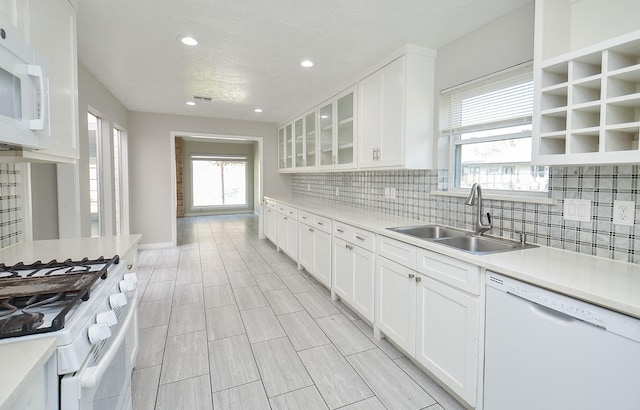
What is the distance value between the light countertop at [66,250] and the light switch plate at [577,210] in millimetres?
2500

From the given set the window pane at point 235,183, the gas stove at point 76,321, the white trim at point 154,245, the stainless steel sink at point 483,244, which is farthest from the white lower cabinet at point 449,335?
the window pane at point 235,183

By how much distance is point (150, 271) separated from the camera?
416 cm

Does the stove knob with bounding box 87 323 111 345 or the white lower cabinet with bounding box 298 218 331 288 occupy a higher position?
the stove knob with bounding box 87 323 111 345

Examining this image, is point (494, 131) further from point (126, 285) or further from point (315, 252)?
point (126, 285)

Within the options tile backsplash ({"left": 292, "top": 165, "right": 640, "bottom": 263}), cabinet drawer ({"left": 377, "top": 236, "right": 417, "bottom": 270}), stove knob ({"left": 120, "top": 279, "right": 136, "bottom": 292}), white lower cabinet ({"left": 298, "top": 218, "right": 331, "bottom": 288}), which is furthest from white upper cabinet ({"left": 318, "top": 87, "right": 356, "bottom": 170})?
stove knob ({"left": 120, "top": 279, "right": 136, "bottom": 292})

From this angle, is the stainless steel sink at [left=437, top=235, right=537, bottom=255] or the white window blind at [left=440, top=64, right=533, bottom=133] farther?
the white window blind at [left=440, top=64, right=533, bottom=133]

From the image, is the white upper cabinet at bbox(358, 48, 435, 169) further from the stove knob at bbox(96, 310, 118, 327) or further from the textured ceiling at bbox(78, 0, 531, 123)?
the stove knob at bbox(96, 310, 118, 327)

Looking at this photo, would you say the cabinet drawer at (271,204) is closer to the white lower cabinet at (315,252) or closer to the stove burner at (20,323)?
the white lower cabinet at (315,252)

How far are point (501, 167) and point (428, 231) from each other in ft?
2.33

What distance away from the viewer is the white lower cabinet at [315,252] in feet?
10.9

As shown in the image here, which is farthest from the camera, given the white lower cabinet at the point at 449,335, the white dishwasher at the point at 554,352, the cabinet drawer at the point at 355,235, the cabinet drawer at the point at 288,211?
the cabinet drawer at the point at 288,211

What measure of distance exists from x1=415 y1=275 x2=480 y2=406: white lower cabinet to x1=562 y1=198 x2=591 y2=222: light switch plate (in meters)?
0.74

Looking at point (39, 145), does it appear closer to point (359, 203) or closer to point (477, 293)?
point (477, 293)

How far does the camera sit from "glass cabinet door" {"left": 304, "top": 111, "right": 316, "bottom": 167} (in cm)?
457
